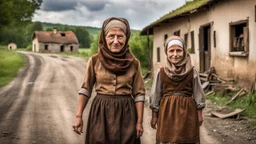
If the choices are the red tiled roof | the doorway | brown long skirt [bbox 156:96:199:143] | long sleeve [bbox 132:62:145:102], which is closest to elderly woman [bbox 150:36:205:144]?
brown long skirt [bbox 156:96:199:143]

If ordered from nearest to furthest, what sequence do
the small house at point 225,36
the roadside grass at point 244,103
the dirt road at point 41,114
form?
1. the dirt road at point 41,114
2. the roadside grass at point 244,103
3. the small house at point 225,36

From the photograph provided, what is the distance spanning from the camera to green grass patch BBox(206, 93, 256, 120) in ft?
30.5

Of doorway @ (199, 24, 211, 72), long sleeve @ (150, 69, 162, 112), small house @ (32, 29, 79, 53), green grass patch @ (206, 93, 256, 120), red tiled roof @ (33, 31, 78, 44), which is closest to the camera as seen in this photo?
long sleeve @ (150, 69, 162, 112)

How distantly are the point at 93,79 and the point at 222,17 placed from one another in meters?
10.6

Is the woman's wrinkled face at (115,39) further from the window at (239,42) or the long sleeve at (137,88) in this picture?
the window at (239,42)

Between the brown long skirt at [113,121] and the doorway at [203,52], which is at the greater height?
the doorway at [203,52]

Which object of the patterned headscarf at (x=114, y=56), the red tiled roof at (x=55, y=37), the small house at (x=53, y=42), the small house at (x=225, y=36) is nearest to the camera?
the patterned headscarf at (x=114, y=56)

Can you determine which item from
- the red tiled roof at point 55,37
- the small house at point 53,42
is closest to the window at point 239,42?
the small house at point 53,42

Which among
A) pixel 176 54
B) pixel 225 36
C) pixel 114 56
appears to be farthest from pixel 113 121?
pixel 225 36

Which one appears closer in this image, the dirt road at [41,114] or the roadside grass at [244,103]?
the dirt road at [41,114]

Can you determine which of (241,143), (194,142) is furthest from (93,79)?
(241,143)

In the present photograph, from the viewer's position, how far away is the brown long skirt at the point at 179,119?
3.88 meters

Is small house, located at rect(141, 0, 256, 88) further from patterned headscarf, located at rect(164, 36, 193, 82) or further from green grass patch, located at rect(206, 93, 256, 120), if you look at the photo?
→ patterned headscarf, located at rect(164, 36, 193, 82)

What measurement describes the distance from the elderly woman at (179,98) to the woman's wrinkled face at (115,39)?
69 cm
